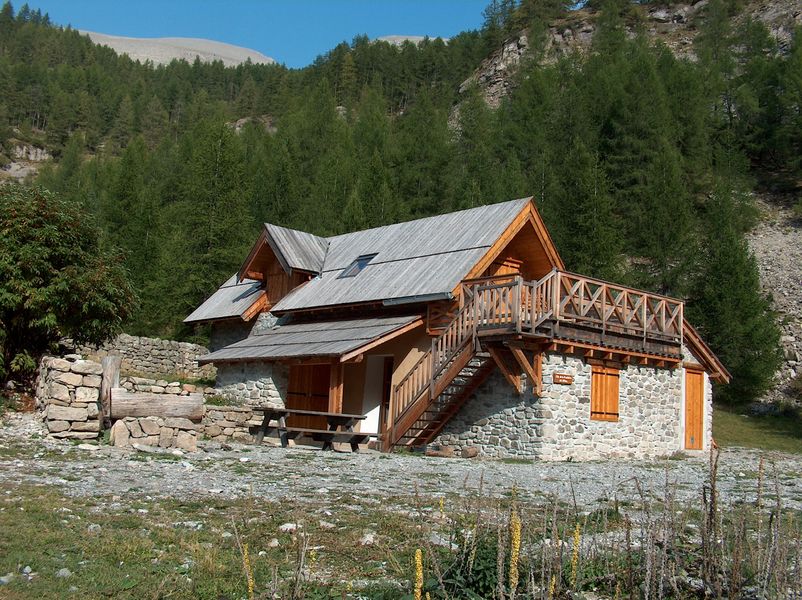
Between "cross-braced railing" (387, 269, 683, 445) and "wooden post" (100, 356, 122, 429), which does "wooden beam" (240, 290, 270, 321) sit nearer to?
"cross-braced railing" (387, 269, 683, 445)

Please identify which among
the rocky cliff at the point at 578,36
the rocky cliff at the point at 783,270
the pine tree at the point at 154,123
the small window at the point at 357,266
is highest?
the rocky cliff at the point at 578,36

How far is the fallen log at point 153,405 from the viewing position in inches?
577

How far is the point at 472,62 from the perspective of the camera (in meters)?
98.1

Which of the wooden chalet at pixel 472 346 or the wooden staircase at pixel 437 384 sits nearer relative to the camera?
the wooden chalet at pixel 472 346

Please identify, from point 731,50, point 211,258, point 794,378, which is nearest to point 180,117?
point 731,50

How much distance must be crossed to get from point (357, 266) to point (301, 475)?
13163 mm

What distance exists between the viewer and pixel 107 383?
49.1 ft

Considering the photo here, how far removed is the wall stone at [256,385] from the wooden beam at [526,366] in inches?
264

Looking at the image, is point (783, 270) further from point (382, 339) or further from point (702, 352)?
point (382, 339)

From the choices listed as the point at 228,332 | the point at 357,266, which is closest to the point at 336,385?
the point at 357,266

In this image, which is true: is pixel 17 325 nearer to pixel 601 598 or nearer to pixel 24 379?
pixel 24 379

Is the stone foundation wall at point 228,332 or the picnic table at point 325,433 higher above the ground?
the stone foundation wall at point 228,332

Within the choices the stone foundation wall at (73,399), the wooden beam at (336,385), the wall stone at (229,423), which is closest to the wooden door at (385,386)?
the wooden beam at (336,385)

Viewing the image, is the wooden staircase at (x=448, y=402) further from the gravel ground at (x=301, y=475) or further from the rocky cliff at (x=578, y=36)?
the rocky cliff at (x=578, y=36)
